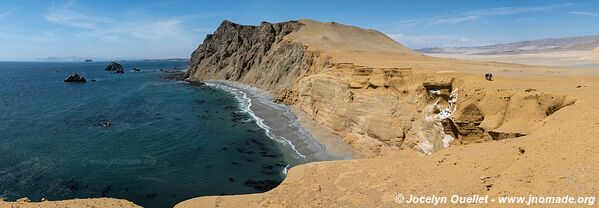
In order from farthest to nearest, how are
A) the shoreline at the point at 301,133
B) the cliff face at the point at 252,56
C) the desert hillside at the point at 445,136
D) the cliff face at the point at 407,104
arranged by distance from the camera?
the cliff face at the point at 252,56, the shoreline at the point at 301,133, the cliff face at the point at 407,104, the desert hillside at the point at 445,136

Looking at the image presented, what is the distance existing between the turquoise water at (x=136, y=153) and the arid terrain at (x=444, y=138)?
5663 mm

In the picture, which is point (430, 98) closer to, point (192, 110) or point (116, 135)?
point (116, 135)

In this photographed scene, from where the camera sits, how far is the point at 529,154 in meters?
16.2

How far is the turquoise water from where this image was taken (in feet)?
89.7

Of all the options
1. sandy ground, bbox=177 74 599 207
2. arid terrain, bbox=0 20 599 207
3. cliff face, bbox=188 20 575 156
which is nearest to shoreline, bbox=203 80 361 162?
cliff face, bbox=188 20 575 156

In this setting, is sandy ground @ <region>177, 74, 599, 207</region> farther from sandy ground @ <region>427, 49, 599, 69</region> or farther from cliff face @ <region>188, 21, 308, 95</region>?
cliff face @ <region>188, 21, 308, 95</region>

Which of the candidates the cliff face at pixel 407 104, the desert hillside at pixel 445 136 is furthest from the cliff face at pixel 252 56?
the desert hillside at pixel 445 136

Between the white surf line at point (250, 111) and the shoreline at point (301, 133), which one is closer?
the shoreline at point (301, 133)

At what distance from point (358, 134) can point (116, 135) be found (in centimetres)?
2664

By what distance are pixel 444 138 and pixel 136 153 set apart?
2688 centimetres

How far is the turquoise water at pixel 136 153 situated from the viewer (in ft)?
89.7

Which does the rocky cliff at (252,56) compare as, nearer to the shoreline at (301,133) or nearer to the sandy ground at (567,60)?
the shoreline at (301,133)

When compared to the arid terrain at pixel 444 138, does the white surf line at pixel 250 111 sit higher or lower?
lower

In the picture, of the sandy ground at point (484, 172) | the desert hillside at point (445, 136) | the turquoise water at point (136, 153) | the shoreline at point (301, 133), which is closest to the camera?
the sandy ground at point (484, 172)
